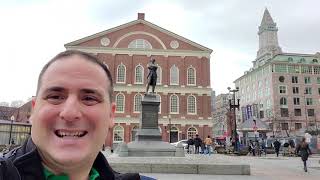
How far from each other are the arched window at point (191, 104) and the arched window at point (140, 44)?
31.9 feet

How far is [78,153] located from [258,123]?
31999mm

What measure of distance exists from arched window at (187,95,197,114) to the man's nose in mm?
48611

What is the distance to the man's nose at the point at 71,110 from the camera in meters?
1.50

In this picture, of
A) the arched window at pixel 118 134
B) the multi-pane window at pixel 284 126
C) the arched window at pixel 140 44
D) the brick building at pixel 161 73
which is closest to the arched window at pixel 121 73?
the brick building at pixel 161 73

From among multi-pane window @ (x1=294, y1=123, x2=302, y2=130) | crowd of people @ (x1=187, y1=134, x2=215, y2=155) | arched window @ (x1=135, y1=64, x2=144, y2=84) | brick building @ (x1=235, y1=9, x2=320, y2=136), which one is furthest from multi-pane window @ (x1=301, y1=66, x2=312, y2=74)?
crowd of people @ (x1=187, y1=134, x2=215, y2=155)

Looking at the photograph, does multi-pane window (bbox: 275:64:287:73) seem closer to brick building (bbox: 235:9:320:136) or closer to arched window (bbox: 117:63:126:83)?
brick building (bbox: 235:9:320:136)

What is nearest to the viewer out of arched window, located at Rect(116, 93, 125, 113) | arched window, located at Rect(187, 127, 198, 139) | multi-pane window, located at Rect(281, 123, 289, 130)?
arched window, located at Rect(116, 93, 125, 113)

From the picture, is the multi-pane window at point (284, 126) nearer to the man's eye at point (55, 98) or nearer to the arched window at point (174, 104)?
the arched window at point (174, 104)

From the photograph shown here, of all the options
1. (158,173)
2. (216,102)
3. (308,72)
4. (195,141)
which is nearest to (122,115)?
(195,141)

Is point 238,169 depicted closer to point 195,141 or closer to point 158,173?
point 158,173

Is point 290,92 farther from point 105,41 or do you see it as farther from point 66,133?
point 66,133

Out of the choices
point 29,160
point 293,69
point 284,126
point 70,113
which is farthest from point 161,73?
point 29,160

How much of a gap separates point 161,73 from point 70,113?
49.2 metres

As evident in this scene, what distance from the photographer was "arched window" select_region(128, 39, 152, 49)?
51.2 m
